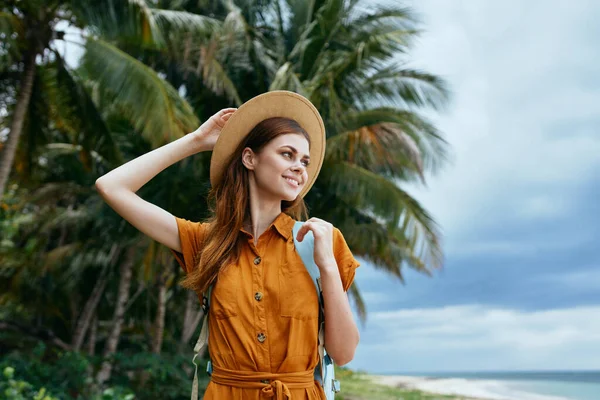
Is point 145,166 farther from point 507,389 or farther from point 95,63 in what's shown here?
point 507,389

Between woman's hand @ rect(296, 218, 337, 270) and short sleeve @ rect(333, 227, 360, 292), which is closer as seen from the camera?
woman's hand @ rect(296, 218, 337, 270)

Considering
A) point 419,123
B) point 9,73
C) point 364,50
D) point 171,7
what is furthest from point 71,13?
point 419,123

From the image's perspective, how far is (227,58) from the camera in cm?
1276

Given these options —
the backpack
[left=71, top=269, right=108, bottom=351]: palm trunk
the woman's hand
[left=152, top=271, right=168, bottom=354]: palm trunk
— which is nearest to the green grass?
[left=152, top=271, right=168, bottom=354]: palm trunk

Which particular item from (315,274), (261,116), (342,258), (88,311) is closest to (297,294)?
(315,274)

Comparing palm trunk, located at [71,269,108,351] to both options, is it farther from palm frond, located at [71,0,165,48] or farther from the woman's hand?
the woman's hand

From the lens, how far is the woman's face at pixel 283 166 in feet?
7.23

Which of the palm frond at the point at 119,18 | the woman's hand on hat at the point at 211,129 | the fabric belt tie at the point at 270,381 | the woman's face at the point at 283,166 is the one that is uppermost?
the palm frond at the point at 119,18

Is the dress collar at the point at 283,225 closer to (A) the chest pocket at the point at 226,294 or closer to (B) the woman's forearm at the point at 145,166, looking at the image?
(A) the chest pocket at the point at 226,294

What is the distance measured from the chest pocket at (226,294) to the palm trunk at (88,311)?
1349 centimetres

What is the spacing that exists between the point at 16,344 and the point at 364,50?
10348 mm

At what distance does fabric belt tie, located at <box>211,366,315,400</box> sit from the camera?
2010 millimetres

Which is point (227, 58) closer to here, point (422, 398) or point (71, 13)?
point (71, 13)

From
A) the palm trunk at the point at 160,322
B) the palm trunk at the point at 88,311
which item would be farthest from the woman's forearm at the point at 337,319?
the palm trunk at the point at 88,311
